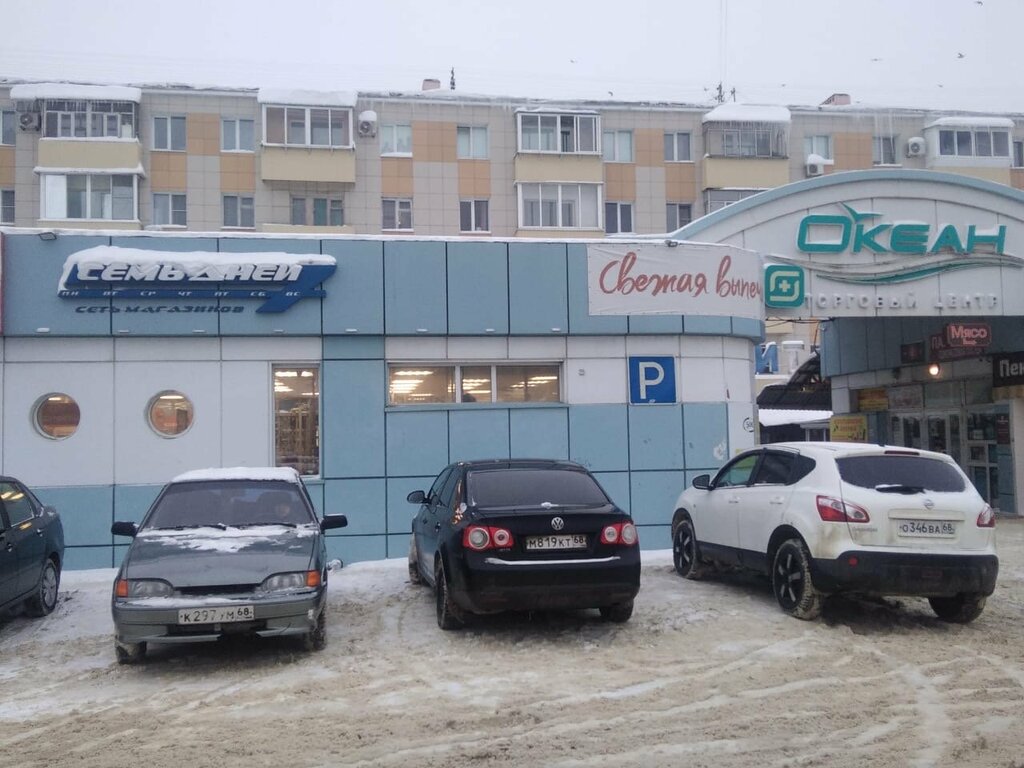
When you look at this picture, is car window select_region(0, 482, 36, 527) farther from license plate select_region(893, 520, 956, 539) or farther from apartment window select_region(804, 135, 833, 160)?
apartment window select_region(804, 135, 833, 160)

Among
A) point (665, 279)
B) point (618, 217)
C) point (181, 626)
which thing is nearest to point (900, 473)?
point (665, 279)

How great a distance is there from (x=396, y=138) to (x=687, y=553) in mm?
24605

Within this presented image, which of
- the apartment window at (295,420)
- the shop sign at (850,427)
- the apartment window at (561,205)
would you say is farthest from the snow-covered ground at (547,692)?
the apartment window at (561,205)

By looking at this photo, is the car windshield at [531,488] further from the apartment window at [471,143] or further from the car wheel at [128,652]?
Result: the apartment window at [471,143]

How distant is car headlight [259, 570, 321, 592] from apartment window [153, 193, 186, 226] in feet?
86.0

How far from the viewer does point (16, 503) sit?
9172 millimetres

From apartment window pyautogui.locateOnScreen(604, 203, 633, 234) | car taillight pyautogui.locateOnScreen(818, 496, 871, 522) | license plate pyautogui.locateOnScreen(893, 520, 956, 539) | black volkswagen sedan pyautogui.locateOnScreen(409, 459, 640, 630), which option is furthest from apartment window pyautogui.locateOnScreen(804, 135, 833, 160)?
black volkswagen sedan pyautogui.locateOnScreen(409, 459, 640, 630)

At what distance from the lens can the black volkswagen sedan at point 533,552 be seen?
303 inches

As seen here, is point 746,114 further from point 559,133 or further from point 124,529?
point 124,529

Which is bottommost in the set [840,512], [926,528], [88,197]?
[926,528]

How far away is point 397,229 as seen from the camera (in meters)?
31.7

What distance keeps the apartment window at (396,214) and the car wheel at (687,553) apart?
74.2 ft

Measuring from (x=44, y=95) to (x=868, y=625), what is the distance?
98.9 ft

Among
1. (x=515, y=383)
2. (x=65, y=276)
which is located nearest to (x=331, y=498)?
(x=515, y=383)
